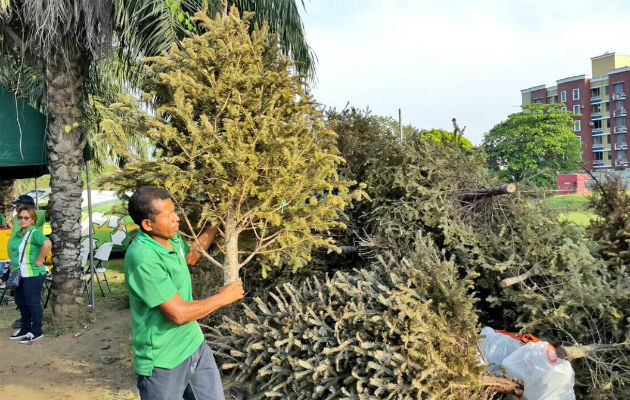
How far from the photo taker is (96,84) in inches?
370

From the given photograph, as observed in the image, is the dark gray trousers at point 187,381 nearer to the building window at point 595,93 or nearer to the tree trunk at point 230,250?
the tree trunk at point 230,250

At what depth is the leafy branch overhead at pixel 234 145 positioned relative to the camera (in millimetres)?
4316

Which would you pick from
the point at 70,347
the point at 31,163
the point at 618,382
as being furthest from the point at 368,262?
the point at 31,163

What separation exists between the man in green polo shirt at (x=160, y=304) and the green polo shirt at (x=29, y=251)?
16.7 feet

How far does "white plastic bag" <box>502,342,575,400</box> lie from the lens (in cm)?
409

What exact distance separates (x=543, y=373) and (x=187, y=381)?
284cm

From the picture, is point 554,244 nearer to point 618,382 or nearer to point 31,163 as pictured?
point 618,382

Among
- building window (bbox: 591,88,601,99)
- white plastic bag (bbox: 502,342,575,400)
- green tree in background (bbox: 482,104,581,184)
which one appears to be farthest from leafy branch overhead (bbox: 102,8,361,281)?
building window (bbox: 591,88,601,99)

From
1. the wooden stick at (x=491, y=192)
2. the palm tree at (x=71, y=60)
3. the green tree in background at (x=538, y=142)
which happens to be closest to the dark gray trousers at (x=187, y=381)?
the wooden stick at (x=491, y=192)

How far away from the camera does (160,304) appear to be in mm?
2674

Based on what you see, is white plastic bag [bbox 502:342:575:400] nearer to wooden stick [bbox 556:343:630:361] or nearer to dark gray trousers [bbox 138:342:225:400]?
wooden stick [bbox 556:343:630:361]

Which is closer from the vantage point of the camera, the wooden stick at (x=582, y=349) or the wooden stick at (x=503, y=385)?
the wooden stick at (x=503, y=385)

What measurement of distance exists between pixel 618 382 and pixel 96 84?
9065 millimetres

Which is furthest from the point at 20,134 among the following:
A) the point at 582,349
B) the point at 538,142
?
the point at 538,142
